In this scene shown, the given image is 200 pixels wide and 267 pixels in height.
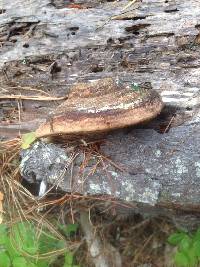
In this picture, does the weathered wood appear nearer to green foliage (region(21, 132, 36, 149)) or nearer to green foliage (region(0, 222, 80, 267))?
green foliage (region(21, 132, 36, 149))

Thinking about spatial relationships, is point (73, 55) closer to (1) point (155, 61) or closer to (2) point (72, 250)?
(1) point (155, 61)

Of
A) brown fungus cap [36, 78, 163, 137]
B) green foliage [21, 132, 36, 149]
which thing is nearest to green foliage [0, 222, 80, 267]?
green foliage [21, 132, 36, 149]

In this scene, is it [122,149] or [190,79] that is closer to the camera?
[122,149]

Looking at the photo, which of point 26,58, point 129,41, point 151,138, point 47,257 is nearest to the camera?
point 151,138

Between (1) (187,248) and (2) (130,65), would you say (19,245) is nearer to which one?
(1) (187,248)

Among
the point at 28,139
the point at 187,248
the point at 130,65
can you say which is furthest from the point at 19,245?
the point at 130,65

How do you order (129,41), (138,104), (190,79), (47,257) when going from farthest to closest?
(47,257) < (129,41) < (190,79) < (138,104)

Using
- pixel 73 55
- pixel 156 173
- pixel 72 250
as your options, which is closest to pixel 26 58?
pixel 73 55

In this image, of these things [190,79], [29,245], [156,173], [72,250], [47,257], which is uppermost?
[190,79]

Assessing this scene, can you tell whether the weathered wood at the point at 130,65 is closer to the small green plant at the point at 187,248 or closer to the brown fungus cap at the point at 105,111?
the brown fungus cap at the point at 105,111
